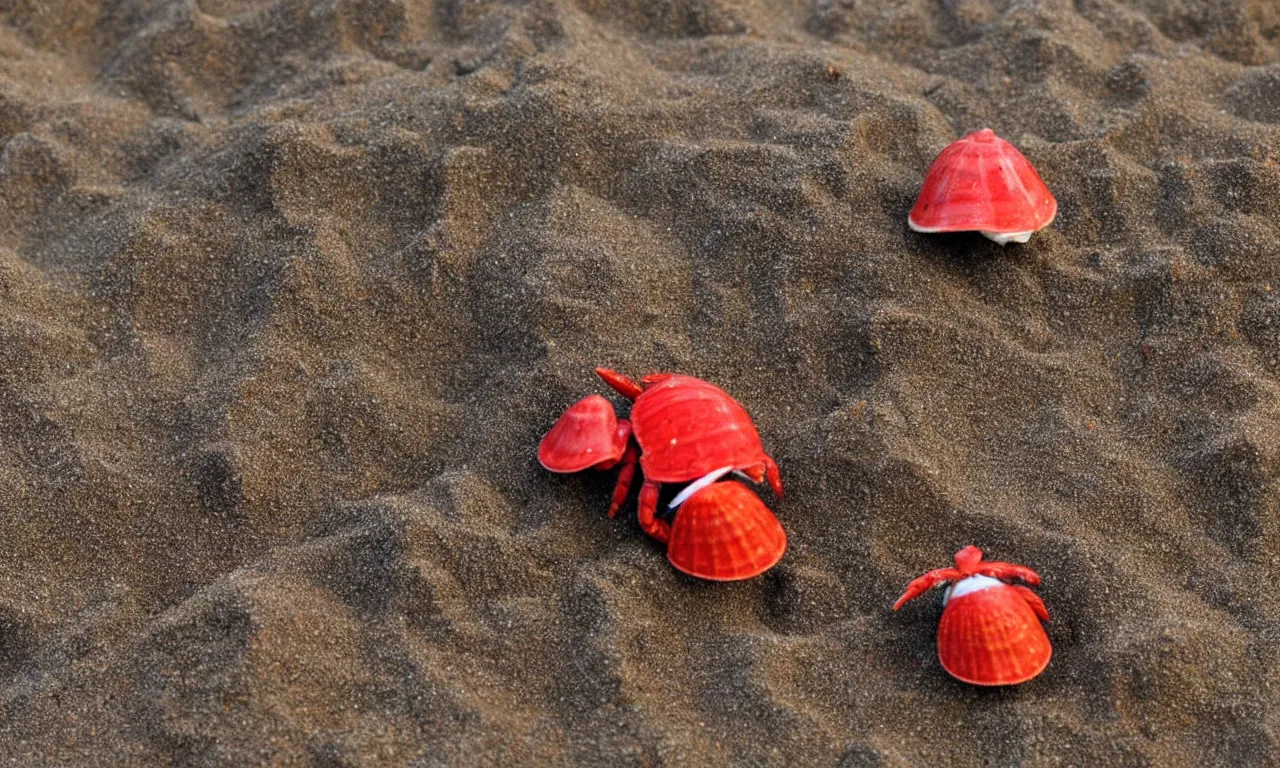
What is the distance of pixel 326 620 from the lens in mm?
2781

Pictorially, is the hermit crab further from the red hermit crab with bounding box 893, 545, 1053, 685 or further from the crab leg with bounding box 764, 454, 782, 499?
the red hermit crab with bounding box 893, 545, 1053, 685

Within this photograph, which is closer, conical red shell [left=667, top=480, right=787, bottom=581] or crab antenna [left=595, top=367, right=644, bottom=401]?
conical red shell [left=667, top=480, right=787, bottom=581]

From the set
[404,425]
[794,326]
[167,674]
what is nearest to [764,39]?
[794,326]

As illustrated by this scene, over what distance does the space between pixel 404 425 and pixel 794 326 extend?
1048mm

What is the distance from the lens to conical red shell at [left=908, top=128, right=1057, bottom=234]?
3.31 metres

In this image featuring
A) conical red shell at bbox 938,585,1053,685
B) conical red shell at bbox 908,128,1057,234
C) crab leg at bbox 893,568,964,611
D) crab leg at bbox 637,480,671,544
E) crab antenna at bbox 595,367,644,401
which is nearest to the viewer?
conical red shell at bbox 938,585,1053,685

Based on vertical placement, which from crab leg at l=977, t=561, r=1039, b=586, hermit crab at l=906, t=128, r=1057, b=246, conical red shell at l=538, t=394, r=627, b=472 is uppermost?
hermit crab at l=906, t=128, r=1057, b=246

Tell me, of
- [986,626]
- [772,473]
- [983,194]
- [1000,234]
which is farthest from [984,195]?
[986,626]

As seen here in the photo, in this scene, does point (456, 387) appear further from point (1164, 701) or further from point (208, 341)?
point (1164, 701)

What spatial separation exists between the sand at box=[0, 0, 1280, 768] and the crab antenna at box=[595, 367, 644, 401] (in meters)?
0.14

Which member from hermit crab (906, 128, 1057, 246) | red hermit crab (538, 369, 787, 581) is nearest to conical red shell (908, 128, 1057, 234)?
hermit crab (906, 128, 1057, 246)

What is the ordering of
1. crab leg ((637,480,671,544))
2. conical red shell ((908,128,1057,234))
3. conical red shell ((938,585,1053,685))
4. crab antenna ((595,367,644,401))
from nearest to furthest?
1. conical red shell ((938,585,1053,685))
2. crab leg ((637,480,671,544))
3. crab antenna ((595,367,644,401))
4. conical red shell ((908,128,1057,234))

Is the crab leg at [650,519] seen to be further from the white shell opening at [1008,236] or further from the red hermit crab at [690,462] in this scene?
the white shell opening at [1008,236]

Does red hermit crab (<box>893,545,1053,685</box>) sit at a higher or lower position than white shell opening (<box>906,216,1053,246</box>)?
lower
